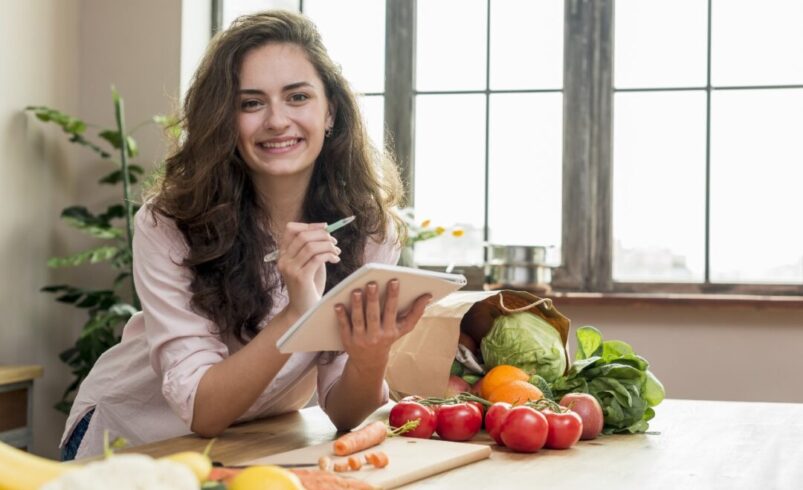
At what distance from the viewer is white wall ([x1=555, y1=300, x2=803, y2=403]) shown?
3.77m

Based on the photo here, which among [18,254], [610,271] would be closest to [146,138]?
[18,254]

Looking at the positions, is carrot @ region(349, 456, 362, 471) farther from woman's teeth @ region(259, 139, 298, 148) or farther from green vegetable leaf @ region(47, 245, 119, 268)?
green vegetable leaf @ region(47, 245, 119, 268)

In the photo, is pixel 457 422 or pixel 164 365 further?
pixel 164 365

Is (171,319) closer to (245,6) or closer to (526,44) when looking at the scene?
(526,44)

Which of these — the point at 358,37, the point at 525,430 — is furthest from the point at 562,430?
the point at 358,37

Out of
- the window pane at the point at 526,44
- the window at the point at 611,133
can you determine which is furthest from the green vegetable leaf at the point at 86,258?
the window pane at the point at 526,44

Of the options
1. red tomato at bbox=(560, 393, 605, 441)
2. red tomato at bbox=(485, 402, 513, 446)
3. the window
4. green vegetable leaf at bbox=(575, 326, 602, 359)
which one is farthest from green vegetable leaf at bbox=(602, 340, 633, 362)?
the window

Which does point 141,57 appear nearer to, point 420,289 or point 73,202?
point 73,202

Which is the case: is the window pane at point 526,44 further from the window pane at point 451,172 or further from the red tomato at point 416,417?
the red tomato at point 416,417

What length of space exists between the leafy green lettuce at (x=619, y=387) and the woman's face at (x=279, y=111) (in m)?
0.65

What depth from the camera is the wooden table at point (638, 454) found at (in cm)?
140

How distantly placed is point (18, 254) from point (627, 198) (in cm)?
236

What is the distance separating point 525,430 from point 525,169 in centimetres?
276

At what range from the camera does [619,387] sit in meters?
1.83
